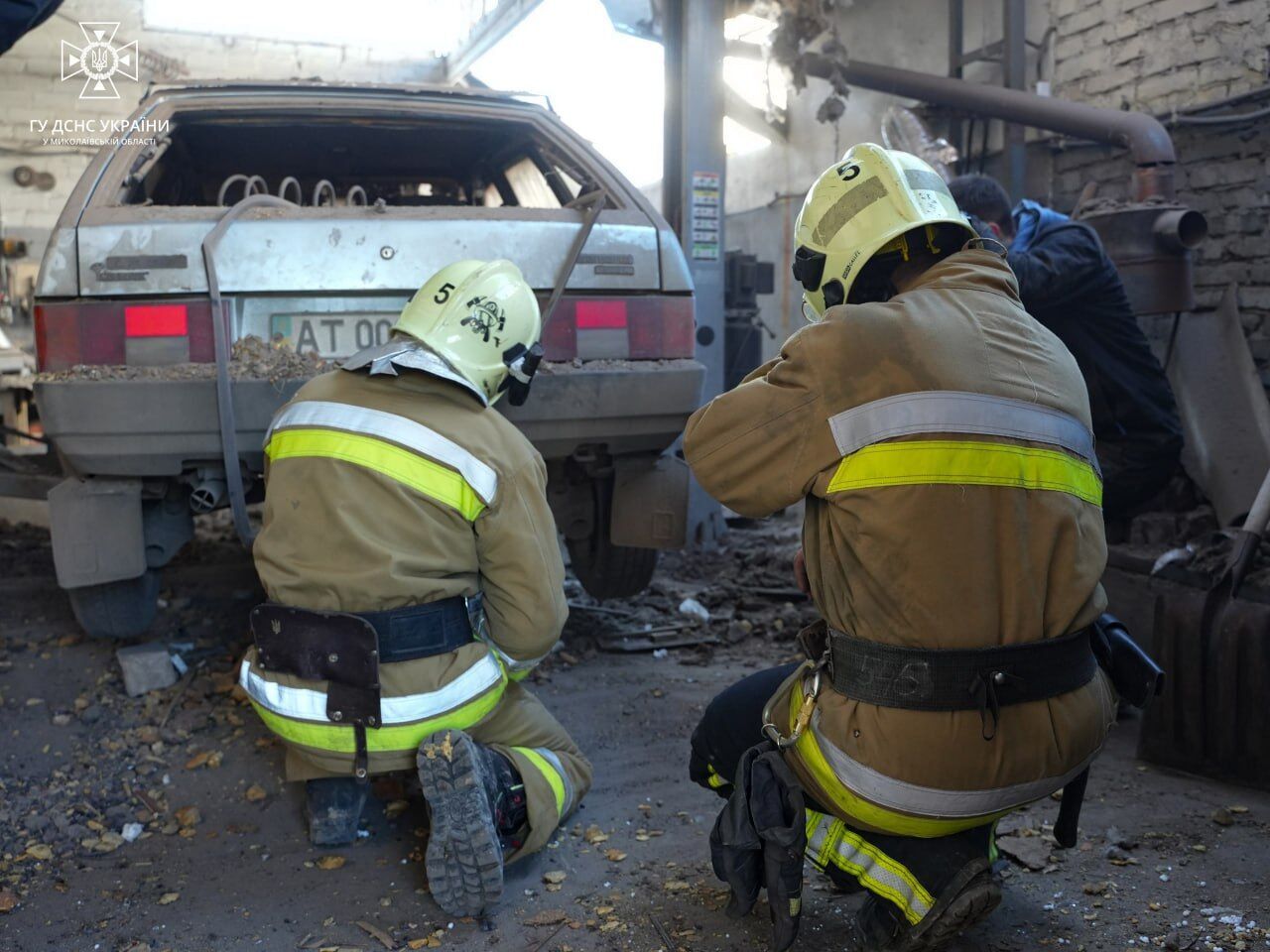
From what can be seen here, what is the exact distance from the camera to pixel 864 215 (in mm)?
2172

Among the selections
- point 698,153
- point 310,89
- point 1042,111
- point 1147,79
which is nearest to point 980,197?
point 698,153

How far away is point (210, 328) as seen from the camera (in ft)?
10.5

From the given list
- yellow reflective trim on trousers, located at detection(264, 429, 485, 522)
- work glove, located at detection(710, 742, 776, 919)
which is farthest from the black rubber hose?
work glove, located at detection(710, 742, 776, 919)

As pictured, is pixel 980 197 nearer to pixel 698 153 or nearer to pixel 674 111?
pixel 698 153

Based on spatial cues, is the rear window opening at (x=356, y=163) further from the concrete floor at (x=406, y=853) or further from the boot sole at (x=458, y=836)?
the boot sole at (x=458, y=836)

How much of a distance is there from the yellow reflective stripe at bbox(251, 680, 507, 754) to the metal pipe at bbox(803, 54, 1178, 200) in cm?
430

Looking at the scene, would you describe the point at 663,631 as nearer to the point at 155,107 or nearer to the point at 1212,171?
the point at 155,107

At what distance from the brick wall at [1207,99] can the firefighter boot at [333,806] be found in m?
4.34

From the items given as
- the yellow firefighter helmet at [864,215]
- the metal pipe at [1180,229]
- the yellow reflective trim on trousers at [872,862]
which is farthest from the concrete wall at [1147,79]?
the yellow reflective trim on trousers at [872,862]

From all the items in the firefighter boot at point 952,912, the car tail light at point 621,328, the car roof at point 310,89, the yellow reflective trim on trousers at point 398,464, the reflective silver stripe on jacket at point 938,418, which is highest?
the car roof at point 310,89

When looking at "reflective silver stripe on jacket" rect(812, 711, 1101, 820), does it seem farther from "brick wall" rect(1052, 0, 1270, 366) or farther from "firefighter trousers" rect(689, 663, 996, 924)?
"brick wall" rect(1052, 0, 1270, 366)

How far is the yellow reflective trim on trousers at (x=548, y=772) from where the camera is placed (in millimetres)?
2676

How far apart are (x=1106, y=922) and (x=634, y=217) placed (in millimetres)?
2432

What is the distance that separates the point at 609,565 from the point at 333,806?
1.69 m
